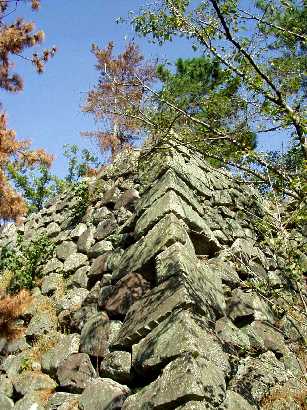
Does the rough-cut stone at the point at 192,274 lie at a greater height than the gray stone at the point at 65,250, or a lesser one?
lesser

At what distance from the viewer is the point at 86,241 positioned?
5996 millimetres

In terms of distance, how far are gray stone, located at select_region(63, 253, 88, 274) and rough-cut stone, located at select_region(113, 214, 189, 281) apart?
120 cm

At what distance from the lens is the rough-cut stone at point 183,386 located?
8.71 feet

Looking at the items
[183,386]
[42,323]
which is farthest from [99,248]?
[183,386]

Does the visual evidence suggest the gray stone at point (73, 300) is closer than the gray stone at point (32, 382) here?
No

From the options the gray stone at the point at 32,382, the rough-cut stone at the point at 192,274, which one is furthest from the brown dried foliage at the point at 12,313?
the rough-cut stone at the point at 192,274

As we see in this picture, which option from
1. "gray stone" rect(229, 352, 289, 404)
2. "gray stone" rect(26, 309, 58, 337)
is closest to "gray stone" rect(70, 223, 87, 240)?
"gray stone" rect(26, 309, 58, 337)

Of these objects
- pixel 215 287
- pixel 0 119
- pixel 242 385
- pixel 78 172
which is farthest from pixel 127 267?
pixel 78 172

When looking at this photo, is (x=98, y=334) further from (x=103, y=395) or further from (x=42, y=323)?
(x=42, y=323)

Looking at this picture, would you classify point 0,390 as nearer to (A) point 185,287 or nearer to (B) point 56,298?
(B) point 56,298

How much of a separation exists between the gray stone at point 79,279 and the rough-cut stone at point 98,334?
1.07m

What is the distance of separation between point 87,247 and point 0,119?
111 inches

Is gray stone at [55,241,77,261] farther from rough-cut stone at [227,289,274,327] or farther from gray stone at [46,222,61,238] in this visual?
rough-cut stone at [227,289,274,327]

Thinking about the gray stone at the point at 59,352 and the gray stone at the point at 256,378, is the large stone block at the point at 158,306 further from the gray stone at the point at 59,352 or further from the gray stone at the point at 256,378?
the gray stone at the point at 59,352
